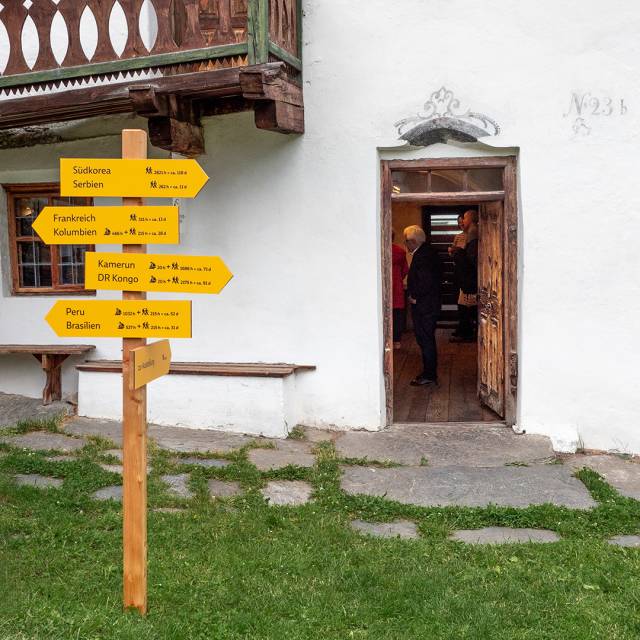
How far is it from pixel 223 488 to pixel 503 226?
11.9 feet

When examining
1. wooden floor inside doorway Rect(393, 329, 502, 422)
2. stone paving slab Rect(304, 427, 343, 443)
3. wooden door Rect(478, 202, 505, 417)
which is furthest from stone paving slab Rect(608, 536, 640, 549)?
stone paving slab Rect(304, 427, 343, 443)

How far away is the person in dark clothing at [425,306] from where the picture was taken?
33.0 feet

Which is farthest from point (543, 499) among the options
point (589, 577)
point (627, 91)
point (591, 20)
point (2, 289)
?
point (2, 289)

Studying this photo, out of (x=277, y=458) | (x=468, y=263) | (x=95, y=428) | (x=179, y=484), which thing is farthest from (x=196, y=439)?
(x=468, y=263)

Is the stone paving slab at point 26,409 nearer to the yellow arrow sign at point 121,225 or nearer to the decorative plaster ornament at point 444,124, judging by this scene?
the decorative plaster ornament at point 444,124

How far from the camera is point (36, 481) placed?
645 centimetres

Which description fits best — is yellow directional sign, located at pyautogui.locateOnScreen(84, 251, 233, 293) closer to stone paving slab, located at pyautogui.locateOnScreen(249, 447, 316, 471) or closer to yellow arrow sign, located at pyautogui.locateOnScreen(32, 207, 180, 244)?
yellow arrow sign, located at pyautogui.locateOnScreen(32, 207, 180, 244)

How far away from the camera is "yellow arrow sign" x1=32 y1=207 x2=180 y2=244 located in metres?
4.08

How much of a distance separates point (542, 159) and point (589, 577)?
160 inches

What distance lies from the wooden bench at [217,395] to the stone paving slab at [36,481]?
173 centimetres

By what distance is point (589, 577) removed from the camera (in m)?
4.73

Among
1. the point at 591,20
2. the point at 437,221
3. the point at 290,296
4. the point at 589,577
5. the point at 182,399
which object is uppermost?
the point at 591,20

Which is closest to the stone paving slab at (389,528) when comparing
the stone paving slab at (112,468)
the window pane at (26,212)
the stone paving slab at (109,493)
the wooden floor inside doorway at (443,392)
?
the stone paving slab at (109,493)

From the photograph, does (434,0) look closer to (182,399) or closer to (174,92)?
(174,92)
